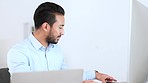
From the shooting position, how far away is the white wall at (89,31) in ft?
7.98

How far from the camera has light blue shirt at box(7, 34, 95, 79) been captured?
119cm

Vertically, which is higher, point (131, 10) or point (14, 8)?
point (14, 8)

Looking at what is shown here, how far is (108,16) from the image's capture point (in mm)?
2516

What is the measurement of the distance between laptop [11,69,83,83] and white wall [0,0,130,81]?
1.46m

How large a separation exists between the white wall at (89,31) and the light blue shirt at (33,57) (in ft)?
3.34

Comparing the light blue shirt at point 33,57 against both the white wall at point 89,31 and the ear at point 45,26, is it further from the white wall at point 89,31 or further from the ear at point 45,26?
the white wall at point 89,31

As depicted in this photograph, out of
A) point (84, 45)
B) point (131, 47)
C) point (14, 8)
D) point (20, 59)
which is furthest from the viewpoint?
point (84, 45)

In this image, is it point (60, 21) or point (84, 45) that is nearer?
point (60, 21)

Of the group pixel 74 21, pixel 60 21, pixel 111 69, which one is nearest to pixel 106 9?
pixel 74 21

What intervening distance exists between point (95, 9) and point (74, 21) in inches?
13.1

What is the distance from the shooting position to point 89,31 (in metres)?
2.69

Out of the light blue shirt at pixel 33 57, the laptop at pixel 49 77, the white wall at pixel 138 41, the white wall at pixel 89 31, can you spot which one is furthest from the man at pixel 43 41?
the white wall at pixel 89 31

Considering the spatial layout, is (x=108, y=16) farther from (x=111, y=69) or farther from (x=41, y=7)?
(x=41, y=7)

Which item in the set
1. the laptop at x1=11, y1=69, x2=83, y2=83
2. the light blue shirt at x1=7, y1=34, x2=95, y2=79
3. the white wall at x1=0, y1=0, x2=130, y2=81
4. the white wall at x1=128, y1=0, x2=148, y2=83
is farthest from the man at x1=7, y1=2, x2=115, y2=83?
the white wall at x1=0, y1=0, x2=130, y2=81
